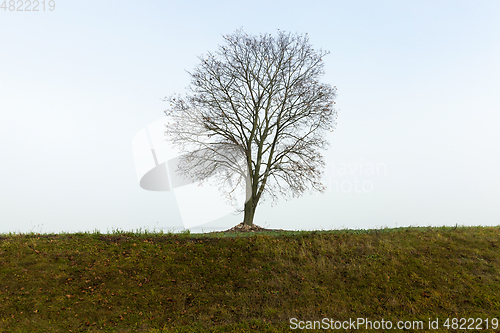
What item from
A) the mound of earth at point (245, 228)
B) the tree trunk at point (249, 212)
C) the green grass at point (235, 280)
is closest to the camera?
the green grass at point (235, 280)

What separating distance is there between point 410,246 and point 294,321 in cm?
721

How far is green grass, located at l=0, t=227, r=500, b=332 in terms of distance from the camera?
33.4 ft

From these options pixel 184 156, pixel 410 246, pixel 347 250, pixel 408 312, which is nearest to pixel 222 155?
pixel 184 156

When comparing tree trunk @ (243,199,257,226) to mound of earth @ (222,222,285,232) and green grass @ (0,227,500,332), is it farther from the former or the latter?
green grass @ (0,227,500,332)

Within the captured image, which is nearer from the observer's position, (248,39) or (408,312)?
(408,312)

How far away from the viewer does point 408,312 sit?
10.4m

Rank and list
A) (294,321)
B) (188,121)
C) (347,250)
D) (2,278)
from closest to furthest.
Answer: (294,321)
(2,278)
(347,250)
(188,121)

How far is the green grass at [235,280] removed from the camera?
33.4ft

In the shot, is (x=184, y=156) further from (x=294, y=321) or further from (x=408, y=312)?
(x=408, y=312)

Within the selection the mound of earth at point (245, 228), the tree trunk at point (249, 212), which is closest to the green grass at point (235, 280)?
the mound of earth at point (245, 228)

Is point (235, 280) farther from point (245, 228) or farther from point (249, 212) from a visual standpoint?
point (249, 212)

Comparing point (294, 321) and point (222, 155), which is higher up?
point (222, 155)

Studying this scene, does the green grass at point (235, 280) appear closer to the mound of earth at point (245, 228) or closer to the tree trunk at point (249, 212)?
the mound of earth at point (245, 228)

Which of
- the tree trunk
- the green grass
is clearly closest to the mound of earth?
the tree trunk
